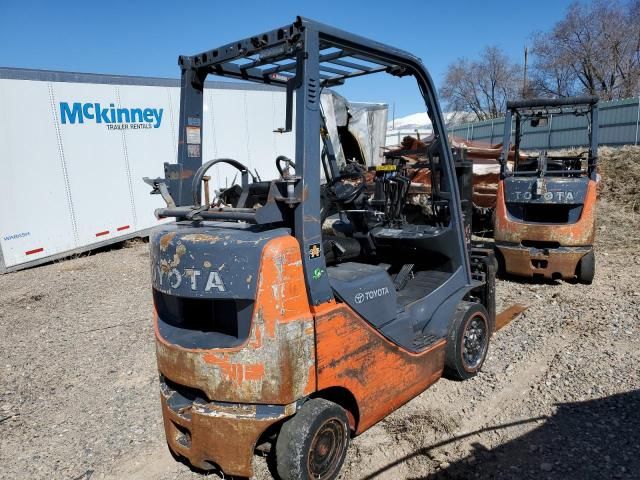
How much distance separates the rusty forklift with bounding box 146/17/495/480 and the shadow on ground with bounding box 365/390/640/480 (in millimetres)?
568

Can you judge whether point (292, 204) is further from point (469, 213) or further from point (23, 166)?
point (23, 166)

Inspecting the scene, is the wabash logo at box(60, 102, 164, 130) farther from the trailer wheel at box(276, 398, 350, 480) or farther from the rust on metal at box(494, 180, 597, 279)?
the trailer wheel at box(276, 398, 350, 480)

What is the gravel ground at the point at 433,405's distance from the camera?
10.2ft

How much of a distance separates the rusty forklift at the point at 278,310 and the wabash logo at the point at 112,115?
6.56 meters

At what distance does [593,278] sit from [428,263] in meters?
3.71

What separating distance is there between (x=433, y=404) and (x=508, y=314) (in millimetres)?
2235

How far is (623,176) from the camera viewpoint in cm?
1157

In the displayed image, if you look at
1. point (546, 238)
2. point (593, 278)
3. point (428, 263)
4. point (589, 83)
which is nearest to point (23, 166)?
point (428, 263)

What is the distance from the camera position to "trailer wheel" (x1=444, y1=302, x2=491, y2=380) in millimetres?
3855

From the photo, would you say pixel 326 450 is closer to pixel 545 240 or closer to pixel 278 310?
pixel 278 310

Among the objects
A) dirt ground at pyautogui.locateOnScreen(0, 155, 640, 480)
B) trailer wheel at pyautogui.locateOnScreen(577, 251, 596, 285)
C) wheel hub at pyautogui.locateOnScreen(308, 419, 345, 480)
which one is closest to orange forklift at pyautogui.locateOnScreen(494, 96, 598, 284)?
trailer wheel at pyautogui.locateOnScreen(577, 251, 596, 285)

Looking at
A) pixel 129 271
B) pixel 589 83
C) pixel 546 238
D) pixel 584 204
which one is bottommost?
pixel 129 271

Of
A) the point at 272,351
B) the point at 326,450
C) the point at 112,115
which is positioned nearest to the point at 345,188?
the point at 272,351

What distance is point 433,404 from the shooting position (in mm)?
3766
